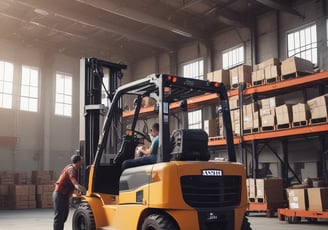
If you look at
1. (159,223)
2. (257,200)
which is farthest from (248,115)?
(159,223)

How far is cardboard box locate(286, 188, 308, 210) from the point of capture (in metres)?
11.3

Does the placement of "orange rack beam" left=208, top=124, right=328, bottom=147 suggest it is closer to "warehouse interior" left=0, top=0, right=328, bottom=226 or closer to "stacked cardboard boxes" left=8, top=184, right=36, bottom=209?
"warehouse interior" left=0, top=0, right=328, bottom=226

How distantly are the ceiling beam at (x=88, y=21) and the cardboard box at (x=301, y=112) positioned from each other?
9.35 m

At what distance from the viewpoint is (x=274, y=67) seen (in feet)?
42.4

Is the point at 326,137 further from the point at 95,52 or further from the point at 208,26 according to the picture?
the point at 95,52

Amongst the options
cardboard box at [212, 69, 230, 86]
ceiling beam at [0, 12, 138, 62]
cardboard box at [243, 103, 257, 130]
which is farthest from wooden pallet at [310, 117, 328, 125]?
ceiling beam at [0, 12, 138, 62]

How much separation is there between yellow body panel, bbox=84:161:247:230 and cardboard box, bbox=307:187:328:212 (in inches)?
232

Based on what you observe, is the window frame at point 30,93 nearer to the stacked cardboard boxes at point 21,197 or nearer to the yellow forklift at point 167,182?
the stacked cardboard boxes at point 21,197

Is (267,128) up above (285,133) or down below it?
above

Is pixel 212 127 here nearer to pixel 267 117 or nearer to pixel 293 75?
pixel 267 117

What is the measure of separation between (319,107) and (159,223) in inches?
305

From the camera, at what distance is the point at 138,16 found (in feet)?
54.6

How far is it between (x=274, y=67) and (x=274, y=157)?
12.8 feet

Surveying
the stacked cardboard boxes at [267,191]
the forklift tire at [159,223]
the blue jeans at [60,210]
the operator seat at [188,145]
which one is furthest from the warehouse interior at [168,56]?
the forklift tire at [159,223]
